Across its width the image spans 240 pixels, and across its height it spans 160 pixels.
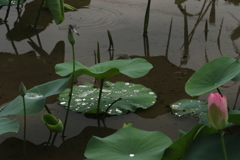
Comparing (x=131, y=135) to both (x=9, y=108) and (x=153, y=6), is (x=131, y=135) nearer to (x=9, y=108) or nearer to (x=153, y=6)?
(x=9, y=108)

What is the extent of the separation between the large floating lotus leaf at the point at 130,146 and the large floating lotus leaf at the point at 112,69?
0.92ft

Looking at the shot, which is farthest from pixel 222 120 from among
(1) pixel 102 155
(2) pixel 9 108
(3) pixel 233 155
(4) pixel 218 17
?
(4) pixel 218 17

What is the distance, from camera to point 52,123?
5.27ft

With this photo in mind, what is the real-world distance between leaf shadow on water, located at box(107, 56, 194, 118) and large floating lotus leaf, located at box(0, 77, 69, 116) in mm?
378

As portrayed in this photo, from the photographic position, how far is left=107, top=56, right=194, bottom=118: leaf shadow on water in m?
1.89

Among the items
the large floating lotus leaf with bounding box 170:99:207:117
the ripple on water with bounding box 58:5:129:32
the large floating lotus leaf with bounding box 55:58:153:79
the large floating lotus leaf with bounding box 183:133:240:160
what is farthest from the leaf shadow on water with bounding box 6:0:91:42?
the large floating lotus leaf with bounding box 183:133:240:160

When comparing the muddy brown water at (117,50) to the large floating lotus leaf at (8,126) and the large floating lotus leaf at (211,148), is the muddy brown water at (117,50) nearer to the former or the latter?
the large floating lotus leaf at (8,126)

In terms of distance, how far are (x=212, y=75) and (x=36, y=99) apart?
569 millimetres

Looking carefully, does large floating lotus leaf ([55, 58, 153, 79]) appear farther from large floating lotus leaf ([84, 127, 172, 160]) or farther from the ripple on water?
the ripple on water

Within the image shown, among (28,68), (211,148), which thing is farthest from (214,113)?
(28,68)

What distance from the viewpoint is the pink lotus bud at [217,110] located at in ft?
3.43

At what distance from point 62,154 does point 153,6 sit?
5.61 feet

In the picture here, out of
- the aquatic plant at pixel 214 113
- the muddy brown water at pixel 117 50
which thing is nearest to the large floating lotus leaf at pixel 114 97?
the muddy brown water at pixel 117 50

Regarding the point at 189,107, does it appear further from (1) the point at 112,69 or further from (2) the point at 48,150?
(2) the point at 48,150
